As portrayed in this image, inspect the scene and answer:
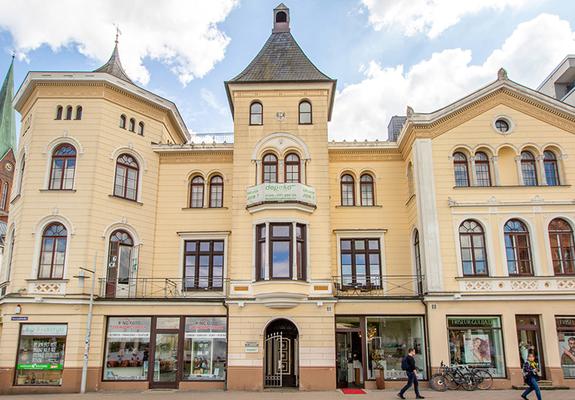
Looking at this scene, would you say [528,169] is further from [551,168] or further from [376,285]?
[376,285]

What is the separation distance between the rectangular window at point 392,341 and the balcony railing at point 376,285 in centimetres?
169

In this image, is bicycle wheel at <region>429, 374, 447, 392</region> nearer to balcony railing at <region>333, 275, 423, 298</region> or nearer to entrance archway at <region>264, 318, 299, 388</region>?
balcony railing at <region>333, 275, 423, 298</region>

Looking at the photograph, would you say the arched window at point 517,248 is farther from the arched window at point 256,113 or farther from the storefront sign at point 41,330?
the storefront sign at point 41,330

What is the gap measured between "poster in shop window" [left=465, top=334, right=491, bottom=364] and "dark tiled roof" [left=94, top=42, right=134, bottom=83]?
1964 centimetres

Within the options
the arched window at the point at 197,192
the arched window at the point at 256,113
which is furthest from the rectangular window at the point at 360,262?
the arched window at the point at 197,192

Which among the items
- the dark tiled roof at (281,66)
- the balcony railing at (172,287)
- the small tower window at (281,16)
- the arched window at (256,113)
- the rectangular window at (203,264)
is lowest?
the balcony railing at (172,287)

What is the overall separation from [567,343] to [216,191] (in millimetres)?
16787

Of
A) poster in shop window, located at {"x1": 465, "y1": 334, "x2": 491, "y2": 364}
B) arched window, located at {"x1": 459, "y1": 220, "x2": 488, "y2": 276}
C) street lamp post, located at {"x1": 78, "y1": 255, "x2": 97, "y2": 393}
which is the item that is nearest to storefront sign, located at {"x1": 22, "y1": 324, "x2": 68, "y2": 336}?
street lamp post, located at {"x1": 78, "y1": 255, "x2": 97, "y2": 393}

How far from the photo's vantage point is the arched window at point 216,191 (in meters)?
24.5

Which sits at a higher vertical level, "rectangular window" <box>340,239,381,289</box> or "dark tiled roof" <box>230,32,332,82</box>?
"dark tiled roof" <box>230,32,332,82</box>

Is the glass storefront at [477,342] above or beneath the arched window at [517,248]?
beneath

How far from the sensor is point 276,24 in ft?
89.8

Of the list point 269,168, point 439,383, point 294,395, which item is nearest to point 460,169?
point 269,168

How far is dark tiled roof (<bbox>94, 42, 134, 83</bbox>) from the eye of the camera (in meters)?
24.6
